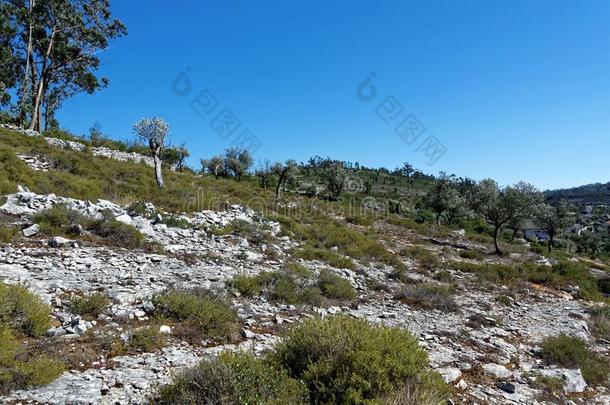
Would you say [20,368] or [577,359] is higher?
[20,368]

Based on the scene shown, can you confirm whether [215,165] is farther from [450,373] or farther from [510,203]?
[450,373]

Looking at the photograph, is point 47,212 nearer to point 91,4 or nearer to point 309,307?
point 309,307

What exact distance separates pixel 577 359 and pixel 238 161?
53.9m

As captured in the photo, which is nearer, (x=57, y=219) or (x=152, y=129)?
(x=57, y=219)

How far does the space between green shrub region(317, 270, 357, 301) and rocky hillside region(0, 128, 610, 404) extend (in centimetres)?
4

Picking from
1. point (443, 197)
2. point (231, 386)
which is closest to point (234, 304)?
point (231, 386)

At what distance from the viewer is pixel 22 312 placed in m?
5.31

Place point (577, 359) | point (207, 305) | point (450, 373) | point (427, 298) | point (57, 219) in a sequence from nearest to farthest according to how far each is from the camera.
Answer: point (450, 373) → point (207, 305) → point (577, 359) → point (57, 219) → point (427, 298)

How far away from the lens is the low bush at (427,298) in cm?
1092

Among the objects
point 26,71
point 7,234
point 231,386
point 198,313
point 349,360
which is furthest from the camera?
point 26,71

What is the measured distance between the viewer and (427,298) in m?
11.2

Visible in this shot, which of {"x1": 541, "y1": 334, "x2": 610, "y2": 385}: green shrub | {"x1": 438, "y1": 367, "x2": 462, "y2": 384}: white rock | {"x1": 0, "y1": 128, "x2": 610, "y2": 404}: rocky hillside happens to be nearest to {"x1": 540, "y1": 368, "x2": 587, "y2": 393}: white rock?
{"x1": 0, "y1": 128, "x2": 610, "y2": 404}: rocky hillside

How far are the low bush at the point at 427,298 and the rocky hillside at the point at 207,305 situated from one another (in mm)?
47

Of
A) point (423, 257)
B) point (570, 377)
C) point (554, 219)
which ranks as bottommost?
point (570, 377)
